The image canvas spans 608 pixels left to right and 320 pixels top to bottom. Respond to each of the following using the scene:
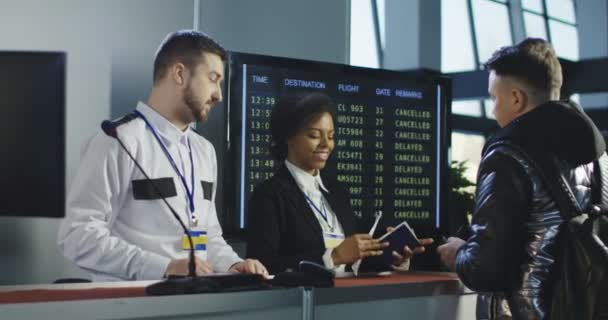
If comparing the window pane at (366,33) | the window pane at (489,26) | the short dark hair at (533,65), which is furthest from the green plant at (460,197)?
the window pane at (489,26)

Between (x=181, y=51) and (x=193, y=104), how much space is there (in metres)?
0.20

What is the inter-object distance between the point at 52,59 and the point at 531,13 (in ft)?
49.2

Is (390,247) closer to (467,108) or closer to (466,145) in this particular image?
(466,145)

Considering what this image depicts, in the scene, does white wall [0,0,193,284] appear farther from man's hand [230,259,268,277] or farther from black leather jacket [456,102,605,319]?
black leather jacket [456,102,605,319]

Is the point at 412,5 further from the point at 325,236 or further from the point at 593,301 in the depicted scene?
the point at 593,301

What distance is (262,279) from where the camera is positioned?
2400 mm

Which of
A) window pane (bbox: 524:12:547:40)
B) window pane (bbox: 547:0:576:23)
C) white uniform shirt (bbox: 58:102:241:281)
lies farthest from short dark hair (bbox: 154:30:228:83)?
window pane (bbox: 547:0:576:23)

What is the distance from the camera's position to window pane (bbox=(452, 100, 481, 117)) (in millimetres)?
14406

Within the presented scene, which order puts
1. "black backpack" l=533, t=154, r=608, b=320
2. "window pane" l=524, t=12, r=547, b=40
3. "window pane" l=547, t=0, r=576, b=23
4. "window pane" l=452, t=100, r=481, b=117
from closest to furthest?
"black backpack" l=533, t=154, r=608, b=320 → "window pane" l=452, t=100, r=481, b=117 → "window pane" l=524, t=12, r=547, b=40 → "window pane" l=547, t=0, r=576, b=23

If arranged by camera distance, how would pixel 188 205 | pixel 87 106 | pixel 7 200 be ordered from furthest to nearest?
pixel 87 106 < pixel 188 205 < pixel 7 200

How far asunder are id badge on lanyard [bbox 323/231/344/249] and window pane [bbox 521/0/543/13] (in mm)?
13354

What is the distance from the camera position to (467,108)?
14.7 meters

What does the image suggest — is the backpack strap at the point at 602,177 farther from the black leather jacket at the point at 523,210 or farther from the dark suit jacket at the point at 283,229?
the dark suit jacket at the point at 283,229

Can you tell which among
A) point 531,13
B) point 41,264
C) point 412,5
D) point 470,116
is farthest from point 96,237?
point 531,13
